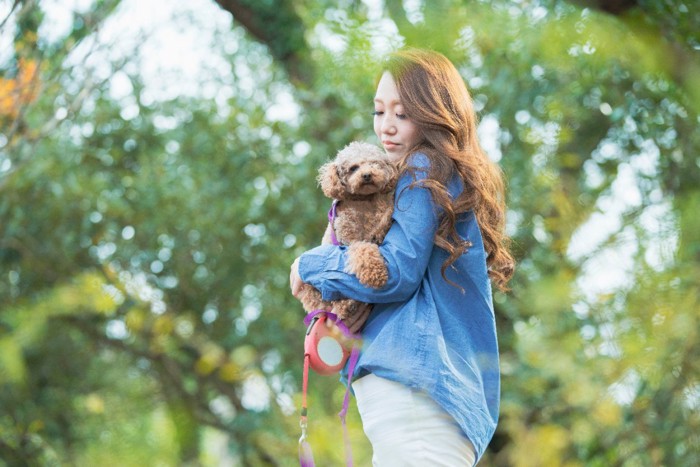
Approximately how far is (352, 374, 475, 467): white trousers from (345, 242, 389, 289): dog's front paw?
179 millimetres

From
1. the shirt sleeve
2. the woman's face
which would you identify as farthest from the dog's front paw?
the woman's face

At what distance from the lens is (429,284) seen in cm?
187

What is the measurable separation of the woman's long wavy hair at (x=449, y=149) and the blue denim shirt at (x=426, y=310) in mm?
26

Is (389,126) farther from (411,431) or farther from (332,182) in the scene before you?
(411,431)

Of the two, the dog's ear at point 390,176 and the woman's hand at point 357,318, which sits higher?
the dog's ear at point 390,176

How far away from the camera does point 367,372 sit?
1838 millimetres

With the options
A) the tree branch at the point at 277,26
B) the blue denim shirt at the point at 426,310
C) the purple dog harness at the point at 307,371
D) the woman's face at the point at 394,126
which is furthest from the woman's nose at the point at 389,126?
the tree branch at the point at 277,26

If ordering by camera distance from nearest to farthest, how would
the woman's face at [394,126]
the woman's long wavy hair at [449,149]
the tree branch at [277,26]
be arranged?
1. the woman's long wavy hair at [449,149]
2. the woman's face at [394,126]
3. the tree branch at [277,26]

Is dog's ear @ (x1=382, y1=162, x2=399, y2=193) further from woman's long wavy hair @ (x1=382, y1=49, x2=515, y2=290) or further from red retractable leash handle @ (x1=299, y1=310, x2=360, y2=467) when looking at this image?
red retractable leash handle @ (x1=299, y1=310, x2=360, y2=467)

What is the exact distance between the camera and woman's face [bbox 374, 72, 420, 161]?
6.38 ft

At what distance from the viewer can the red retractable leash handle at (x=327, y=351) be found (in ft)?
6.05

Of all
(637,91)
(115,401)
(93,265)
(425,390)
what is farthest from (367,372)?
(115,401)

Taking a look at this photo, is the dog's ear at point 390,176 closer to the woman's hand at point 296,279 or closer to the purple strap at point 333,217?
the purple strap at point 333,217

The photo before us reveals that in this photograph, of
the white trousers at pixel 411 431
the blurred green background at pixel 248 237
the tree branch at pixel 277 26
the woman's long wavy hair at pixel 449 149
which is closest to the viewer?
the white trousers at pixel 411 431
